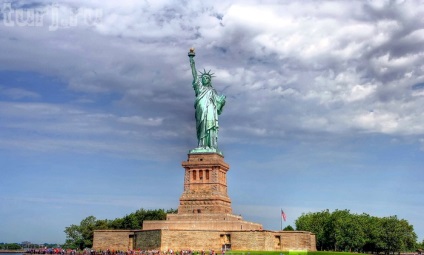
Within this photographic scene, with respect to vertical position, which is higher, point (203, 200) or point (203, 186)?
Answer: point (203, 186)

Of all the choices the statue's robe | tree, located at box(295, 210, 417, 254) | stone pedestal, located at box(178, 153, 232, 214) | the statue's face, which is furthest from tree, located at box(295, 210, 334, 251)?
the statue's face

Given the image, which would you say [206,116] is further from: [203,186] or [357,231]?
[357,231]

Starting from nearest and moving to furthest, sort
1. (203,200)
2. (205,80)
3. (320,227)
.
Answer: (203,200) → (205,80) → (320,227)

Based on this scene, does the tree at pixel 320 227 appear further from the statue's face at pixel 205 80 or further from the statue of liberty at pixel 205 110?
the statue's face at pixel 205 80

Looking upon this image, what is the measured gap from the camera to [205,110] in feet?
218

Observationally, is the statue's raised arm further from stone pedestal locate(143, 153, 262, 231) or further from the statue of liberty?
stone pedestal locate(143, 153, 262, 231)

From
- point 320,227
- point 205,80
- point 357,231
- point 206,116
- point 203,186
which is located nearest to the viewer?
point 203,186

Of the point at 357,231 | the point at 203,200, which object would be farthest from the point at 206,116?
the point at 357,231

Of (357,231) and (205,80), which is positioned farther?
(357,231)

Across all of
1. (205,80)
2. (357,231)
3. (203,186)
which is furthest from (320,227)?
(205,80)

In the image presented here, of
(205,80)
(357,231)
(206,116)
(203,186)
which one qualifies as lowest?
(357,231)

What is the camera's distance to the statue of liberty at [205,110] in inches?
2606

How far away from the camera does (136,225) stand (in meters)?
83.1

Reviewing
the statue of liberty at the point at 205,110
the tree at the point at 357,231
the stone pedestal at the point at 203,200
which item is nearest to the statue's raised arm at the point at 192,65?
the statue of liberty at the point at 205,110
